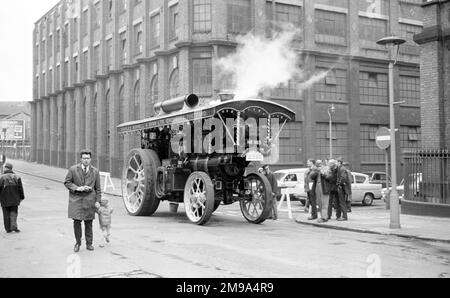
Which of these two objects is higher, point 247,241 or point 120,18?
point 120,18

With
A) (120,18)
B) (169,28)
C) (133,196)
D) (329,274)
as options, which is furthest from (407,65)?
(329,274)

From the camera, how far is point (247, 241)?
992cm

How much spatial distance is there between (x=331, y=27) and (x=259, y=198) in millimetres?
21986

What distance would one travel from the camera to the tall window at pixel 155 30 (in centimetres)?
3262

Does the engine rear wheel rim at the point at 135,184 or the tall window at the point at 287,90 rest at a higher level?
the tall window at the point at 287,90

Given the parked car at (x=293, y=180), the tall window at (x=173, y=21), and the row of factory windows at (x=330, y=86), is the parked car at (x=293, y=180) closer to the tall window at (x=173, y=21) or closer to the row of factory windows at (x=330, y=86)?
the row of factory windows at (x=330, y=86)

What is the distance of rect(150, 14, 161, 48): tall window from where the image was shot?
3262 cm

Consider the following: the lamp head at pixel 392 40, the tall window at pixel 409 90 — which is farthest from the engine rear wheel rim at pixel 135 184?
the tall window at pixel 409 90

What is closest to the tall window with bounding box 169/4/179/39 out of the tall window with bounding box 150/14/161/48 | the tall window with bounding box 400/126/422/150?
the tall window with bounding box 150/14/161/48

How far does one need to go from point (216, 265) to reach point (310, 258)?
5.18 feet

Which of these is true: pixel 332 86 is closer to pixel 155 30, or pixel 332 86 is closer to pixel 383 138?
pixel 155 30

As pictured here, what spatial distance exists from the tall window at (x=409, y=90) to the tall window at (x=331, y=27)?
566cm

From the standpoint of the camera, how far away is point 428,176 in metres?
15.5
